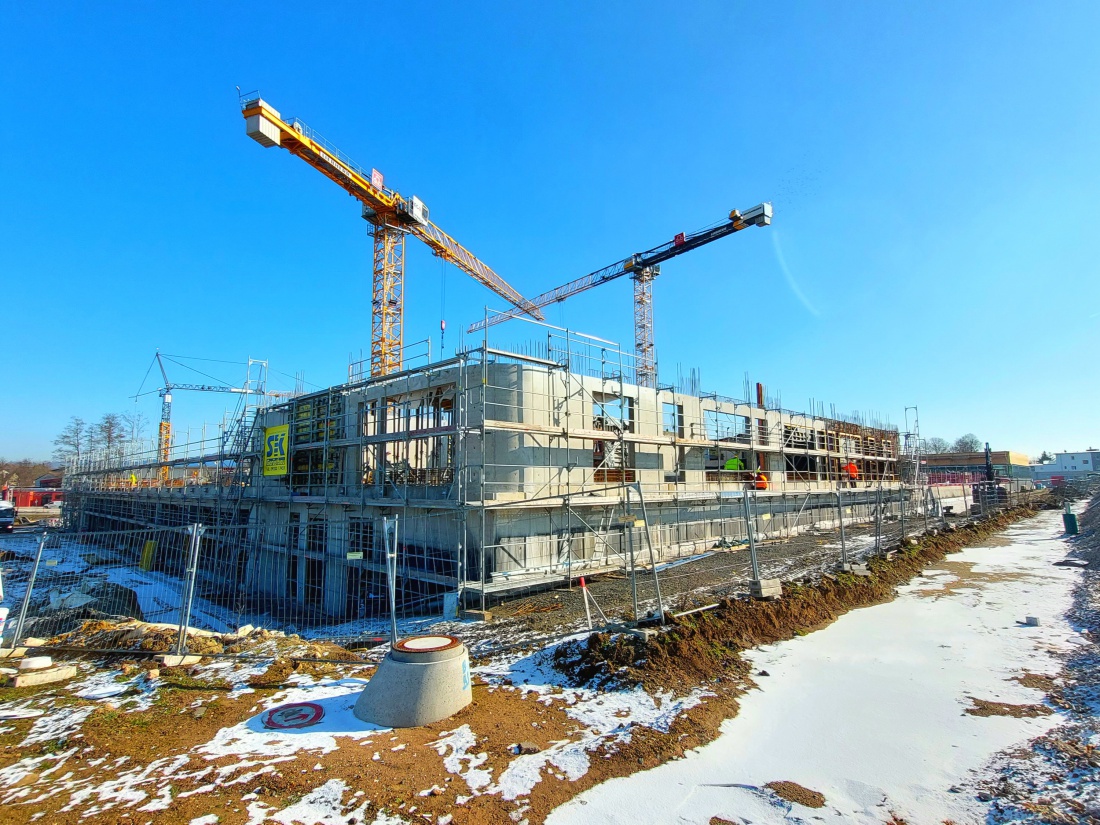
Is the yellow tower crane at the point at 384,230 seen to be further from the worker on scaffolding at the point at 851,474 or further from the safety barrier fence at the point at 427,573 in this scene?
the worker on scaffolding at the point at 851,474

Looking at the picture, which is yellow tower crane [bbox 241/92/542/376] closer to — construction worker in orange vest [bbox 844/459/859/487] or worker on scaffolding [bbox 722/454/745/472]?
worker on scaffolding [bbox 722/454/745/472]

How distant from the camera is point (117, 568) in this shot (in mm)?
21219

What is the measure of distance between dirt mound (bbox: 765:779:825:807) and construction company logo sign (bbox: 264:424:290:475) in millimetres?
18874

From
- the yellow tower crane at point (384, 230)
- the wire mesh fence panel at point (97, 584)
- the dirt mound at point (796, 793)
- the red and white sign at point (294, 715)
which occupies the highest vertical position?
the yellow tower crane at point (384, 230)

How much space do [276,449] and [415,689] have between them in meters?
17.4

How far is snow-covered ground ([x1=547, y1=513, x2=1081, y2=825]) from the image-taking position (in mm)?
3881

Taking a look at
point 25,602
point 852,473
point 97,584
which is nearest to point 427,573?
point 25,602

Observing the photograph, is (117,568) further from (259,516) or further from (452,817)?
(452,817)

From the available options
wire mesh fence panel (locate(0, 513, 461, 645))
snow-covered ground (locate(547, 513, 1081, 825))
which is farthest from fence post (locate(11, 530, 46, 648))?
snow-covered ground (locate(547, 513, 1081, 825))

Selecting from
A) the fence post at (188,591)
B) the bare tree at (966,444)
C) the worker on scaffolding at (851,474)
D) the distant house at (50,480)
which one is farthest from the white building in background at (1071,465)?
the distant house at (50,480)

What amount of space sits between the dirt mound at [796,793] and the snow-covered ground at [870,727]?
0.06 metres

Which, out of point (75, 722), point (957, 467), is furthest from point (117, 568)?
point (957, 467)

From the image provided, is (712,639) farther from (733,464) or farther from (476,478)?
(733,464)

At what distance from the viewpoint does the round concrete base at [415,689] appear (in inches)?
200
